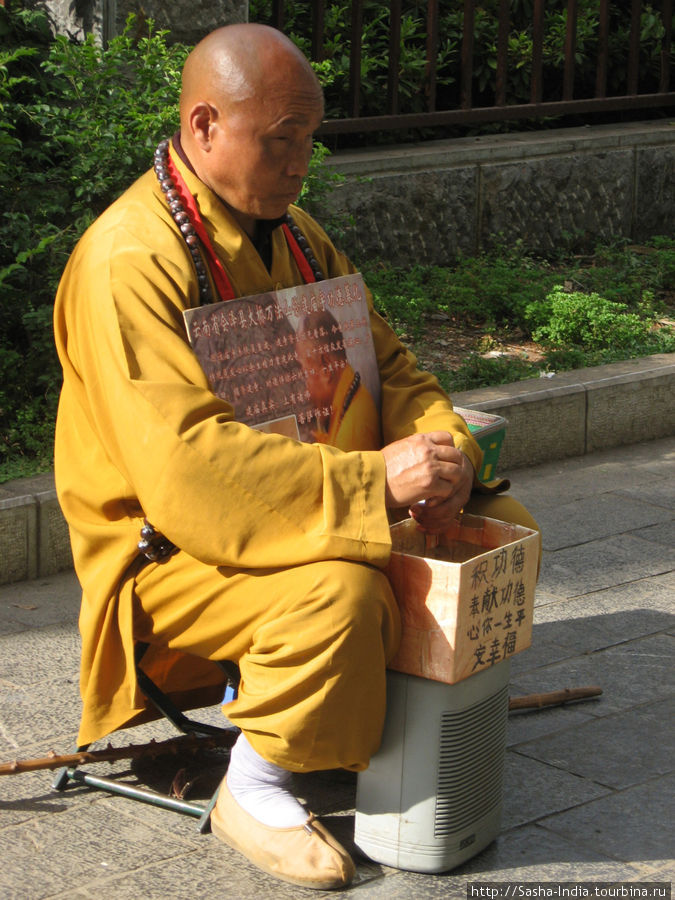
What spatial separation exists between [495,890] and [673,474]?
10.6 ft

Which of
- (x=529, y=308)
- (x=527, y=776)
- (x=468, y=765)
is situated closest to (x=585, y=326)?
(x=529, y=308)

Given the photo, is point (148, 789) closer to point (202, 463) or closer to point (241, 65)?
point (202, 463)

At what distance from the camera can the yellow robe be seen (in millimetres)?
2711

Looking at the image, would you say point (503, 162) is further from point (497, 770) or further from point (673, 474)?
point (497, 770)

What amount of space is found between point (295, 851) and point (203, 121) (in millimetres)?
1529

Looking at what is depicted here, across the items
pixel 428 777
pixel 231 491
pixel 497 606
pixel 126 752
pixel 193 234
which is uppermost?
pixel 193 234

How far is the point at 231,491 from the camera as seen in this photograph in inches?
107

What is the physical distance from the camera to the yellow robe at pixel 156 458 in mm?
2711

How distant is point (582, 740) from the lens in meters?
3.46

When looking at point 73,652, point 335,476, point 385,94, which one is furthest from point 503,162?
point 335,476

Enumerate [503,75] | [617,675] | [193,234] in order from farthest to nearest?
1. [503,75]
2. [617,675]
3. [193,234]

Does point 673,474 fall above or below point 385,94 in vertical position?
below

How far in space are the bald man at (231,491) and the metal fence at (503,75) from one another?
4255mm

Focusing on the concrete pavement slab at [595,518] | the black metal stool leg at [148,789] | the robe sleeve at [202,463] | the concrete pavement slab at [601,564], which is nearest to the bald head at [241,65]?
the robe sleeve at [202,463]
